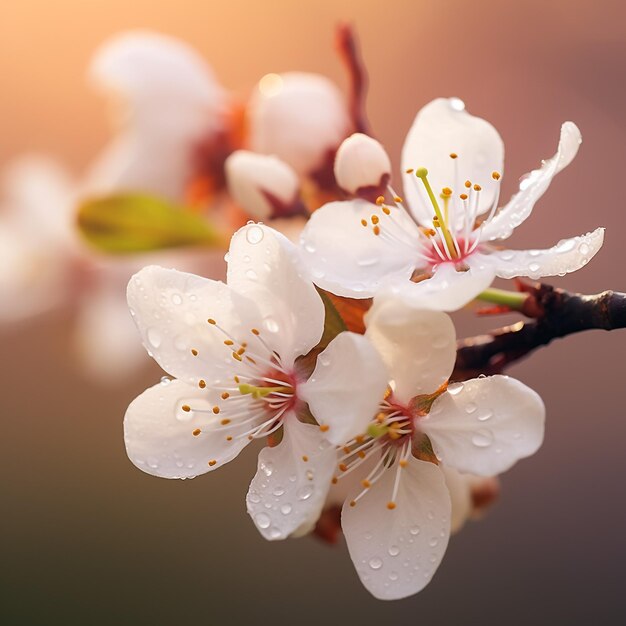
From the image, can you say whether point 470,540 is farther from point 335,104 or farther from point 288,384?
point 288,384

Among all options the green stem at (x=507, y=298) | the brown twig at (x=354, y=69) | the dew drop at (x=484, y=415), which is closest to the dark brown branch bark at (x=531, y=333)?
the green stem at (x=507, y=298)

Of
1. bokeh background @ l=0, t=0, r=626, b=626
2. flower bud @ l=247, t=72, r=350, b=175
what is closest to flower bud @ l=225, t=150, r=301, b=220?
flower bud @ l=247, t=72, r=350, b=175

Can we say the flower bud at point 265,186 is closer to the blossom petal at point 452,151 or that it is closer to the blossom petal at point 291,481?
the blossom petal at point 452,151

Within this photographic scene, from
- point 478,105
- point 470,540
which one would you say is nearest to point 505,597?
point 470,540

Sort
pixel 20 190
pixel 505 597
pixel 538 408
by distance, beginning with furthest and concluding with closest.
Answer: pixel 505 597 → pixel 20 190 → pixel 538 408

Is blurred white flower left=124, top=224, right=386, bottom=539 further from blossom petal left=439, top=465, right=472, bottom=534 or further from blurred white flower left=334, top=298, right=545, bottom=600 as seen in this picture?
blossom petal left=439, top=465, right=472, bottom=534

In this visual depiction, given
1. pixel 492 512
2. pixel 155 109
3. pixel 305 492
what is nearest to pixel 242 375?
pixel 305 492

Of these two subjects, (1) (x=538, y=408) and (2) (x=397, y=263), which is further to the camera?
(2) (x=397, y=263)
